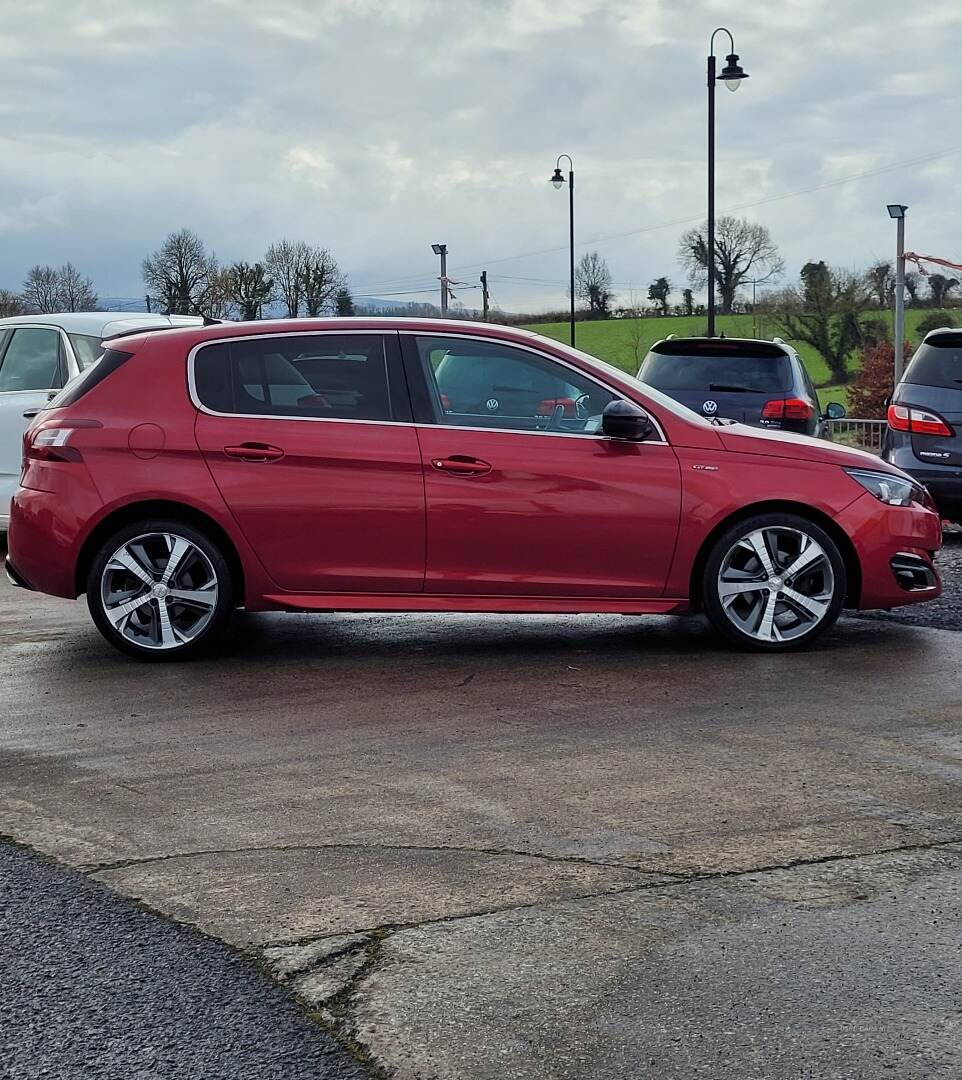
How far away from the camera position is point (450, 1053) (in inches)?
125

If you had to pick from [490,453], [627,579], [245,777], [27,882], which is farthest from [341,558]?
[27,882]

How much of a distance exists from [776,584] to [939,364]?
5.24 m

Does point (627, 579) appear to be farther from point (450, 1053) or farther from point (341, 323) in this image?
point (450, 1053)

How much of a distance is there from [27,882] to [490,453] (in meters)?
3.79

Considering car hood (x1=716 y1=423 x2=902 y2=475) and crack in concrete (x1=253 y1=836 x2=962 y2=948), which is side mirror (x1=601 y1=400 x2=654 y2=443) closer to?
car hood (x1=716 y1=423 x2=902 y2=475)

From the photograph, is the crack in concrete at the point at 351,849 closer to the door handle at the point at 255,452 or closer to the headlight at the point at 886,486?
the door handle at the point at 255,452

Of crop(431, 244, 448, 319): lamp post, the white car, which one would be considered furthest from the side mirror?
crop(431, 244, 448, 319): lamp post

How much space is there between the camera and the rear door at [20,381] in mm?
11820

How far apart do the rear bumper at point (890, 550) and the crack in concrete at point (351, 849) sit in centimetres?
383

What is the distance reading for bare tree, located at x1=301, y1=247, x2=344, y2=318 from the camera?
6250 cm

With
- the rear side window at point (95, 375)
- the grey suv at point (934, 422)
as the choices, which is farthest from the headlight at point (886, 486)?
the grey suv at point (934, 422)

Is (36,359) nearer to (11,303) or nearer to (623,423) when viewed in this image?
(623,423)

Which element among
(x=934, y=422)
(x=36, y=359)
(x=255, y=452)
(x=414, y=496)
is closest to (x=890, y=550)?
(x=414, y=496)

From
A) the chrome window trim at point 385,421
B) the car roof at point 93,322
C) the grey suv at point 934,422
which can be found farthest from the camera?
the car roof at point 93,322
